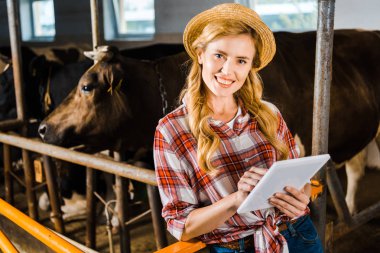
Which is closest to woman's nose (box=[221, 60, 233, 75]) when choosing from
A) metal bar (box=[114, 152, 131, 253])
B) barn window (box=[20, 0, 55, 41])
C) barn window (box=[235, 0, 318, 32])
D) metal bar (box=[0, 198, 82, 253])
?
metal bar (box=[0, 198, 82, 253])

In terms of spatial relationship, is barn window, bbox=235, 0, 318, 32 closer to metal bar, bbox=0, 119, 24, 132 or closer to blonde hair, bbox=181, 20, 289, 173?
metal bar, bbox=0, 119, 24, 132

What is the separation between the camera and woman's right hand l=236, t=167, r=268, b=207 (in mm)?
1175

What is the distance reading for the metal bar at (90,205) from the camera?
305 centimetres

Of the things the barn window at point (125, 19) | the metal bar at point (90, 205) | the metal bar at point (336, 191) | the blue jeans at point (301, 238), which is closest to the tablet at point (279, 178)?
the blue jeans at point (301, 238)

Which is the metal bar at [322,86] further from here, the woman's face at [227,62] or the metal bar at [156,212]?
the metal bar at [156,212]

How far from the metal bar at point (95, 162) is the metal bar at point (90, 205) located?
0.55 meters

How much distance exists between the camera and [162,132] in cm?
130

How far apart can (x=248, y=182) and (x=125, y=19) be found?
756cm

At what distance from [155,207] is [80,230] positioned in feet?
7.04

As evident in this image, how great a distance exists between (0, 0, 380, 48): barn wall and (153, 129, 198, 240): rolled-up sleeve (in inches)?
153

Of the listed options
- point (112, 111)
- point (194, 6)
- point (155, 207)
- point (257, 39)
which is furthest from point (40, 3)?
point (257, 39)

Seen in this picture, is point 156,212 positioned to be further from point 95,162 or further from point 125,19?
point 125,19

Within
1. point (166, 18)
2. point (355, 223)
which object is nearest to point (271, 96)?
point (355, 223)

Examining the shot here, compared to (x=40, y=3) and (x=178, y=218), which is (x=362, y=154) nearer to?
(x=178, y=218)
